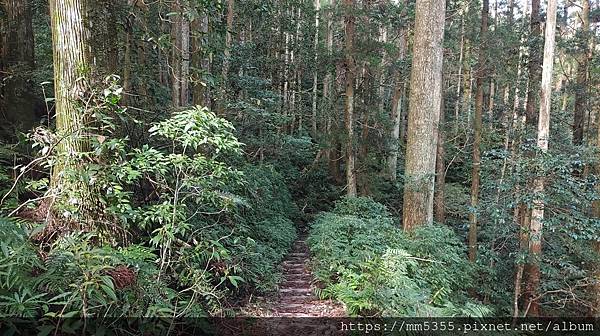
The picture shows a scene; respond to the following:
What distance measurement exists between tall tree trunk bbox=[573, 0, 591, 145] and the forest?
0.08m

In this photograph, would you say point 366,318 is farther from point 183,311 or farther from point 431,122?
point 431,122

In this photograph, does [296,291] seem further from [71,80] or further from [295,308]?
[71,80]

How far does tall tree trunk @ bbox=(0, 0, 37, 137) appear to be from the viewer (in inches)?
240

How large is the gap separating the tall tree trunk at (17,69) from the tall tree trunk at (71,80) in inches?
124

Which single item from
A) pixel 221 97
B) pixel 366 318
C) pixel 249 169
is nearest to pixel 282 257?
pixel 249 169

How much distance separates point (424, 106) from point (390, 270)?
11.8 feet

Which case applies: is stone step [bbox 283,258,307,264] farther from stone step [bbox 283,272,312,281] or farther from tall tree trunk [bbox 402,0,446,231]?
tall tree trunk [bbox 402,0,446,231]

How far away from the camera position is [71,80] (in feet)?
11.6

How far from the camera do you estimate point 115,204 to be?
3.62 meters

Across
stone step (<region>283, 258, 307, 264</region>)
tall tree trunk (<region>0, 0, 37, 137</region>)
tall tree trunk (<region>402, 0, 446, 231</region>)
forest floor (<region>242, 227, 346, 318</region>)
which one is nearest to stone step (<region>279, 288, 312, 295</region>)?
forest floor (<region>242, 227, 346, 318</region>)

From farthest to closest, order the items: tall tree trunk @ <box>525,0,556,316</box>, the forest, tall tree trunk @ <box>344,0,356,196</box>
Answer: tall tree trunk @ <box>344,0,356,196</box>, tall tree trunk @ <box>525,0,556,316</box>, the forest

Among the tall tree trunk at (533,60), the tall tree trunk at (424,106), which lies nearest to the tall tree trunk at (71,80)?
the tall tree trunk at (424,106)

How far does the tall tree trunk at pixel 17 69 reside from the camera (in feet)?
20.0

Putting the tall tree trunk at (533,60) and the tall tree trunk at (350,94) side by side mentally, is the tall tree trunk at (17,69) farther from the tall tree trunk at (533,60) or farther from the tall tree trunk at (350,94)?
the tall tree trunk at (533,60)
